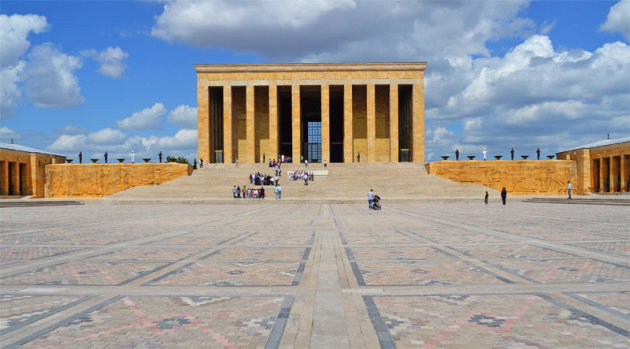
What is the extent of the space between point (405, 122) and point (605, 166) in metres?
22.8

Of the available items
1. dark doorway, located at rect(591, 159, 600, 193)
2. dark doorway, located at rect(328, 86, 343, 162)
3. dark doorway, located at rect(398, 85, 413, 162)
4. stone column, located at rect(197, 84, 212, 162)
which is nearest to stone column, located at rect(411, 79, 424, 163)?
dark doorway, located at rect(398, 85, 413, 162)

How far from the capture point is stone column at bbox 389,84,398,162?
47969 mm

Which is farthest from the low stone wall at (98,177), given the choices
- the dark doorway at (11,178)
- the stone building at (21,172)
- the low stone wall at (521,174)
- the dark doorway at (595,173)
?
the dark doorway at (595,173)

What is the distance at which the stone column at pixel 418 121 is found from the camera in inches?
1875

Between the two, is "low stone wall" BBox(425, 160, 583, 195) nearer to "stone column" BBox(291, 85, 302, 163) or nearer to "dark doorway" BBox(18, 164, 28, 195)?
"stone column" BBox(291, 85, 302, 163)

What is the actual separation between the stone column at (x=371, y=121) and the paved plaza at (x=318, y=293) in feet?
129

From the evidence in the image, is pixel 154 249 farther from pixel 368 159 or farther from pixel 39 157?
pixel 39 157

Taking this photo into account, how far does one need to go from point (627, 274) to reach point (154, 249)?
787cm

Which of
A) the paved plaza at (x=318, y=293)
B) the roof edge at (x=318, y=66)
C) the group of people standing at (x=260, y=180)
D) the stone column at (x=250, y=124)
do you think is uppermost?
the roof edge at (x=318, y=66)

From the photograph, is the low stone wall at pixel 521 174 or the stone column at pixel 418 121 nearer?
the low stone wall at pixel 521 174

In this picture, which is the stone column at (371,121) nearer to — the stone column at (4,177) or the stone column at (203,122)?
the stone column at (203,122)

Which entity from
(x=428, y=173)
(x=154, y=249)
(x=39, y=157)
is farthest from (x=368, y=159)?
(x=154, y=249)

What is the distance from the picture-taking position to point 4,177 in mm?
45125

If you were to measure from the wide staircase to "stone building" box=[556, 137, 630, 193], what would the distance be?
54.8 feet
